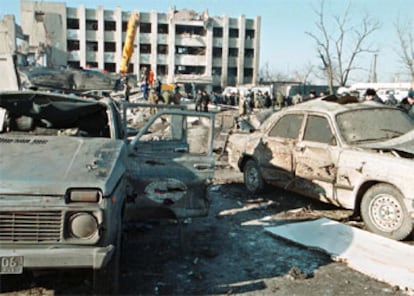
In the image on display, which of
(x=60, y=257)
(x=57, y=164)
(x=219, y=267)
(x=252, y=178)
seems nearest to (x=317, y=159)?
(x=252, y=178)

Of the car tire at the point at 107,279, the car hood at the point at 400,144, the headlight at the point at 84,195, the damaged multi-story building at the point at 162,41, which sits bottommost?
the car tire at the point at 107,279

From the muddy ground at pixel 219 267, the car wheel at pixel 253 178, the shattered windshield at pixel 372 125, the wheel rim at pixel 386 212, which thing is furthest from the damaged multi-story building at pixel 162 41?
the wheel rim at pixel 386 212

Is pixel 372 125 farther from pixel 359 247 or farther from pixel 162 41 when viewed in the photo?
pixel 162 41

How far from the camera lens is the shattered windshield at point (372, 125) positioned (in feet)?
20.5

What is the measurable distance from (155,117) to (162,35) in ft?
214

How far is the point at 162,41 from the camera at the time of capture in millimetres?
67625

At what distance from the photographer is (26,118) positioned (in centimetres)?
487

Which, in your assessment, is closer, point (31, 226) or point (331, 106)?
point (31, 226)

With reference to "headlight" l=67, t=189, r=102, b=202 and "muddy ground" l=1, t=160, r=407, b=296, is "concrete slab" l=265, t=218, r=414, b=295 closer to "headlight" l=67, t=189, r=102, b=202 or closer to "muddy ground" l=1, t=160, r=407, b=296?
"muddy ground" l=1, t=160, r=407, b=296

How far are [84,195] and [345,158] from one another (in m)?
3.89

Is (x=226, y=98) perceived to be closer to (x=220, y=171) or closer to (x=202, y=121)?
(x=202, y=121)

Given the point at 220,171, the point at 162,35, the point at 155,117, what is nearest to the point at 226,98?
the point at 220,171

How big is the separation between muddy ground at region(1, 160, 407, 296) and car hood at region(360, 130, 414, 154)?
113 cm

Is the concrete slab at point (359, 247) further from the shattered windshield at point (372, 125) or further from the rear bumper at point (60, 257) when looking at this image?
the rear bumper at point (60, 257)
